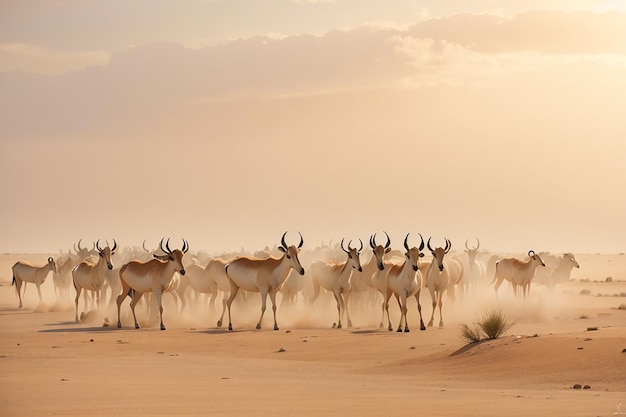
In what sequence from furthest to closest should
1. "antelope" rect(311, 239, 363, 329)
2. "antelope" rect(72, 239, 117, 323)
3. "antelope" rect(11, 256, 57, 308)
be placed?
"antelope" rect(11, 256, 57, 308) → "antelope" rect(72, 239, 117, 323) → "antelope" rect(311, 239, 363, 329)

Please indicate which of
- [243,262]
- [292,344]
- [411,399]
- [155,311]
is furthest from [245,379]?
[155,311]

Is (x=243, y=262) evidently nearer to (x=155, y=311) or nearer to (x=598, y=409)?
(x=155, y=311)

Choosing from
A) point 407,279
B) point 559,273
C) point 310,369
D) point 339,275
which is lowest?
point 310,369

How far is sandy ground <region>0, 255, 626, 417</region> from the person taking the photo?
14.9 meters

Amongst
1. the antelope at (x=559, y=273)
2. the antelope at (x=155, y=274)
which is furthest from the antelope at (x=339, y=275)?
the antelope at (x=559, y=273)

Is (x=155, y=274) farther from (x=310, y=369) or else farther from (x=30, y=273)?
(x=30, y=273)

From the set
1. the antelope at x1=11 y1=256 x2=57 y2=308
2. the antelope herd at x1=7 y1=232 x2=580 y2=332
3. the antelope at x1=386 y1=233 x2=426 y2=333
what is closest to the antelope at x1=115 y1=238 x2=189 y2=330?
the antelope herd at x1=7 y1=232 x2=580 y2=332

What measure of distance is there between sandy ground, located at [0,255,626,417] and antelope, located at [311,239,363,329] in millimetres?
1102

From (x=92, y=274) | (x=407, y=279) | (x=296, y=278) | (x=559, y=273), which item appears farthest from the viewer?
(x=559, y=273)

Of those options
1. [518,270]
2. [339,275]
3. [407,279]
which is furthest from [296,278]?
[518,270]

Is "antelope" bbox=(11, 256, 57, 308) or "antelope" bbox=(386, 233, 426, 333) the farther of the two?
"antelope" bbox=(11, 256, 57, 308)

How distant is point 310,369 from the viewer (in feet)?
72.5

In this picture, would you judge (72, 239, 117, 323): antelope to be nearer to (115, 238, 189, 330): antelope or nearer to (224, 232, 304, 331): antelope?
(115, 238, 189, 330): antelope

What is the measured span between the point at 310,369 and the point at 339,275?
13.2 meters
